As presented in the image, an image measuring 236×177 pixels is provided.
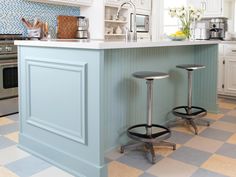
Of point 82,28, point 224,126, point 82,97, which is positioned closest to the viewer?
point 82,97

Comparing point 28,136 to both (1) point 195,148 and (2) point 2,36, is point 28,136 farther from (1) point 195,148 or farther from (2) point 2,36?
(2) point 2,36

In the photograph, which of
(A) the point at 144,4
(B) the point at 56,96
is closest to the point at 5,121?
(B) the point at 56,96

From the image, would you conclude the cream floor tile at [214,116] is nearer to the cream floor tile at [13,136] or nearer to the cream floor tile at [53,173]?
the cream floor tile at [53,173]

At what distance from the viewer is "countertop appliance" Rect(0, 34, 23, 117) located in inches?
142

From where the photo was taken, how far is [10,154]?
2.49 m

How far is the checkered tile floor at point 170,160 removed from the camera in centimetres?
215

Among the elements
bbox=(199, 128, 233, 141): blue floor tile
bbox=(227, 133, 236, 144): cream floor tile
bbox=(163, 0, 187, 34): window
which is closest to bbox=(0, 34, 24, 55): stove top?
bbox=(199, 128, 233, 141): blue floor tile

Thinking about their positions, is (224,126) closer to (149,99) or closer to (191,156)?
(191,156)

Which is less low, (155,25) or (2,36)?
(155,25)

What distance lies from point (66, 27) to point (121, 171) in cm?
327

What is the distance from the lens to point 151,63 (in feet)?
9.66

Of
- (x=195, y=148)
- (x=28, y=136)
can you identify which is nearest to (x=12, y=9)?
(x=28, y=136)

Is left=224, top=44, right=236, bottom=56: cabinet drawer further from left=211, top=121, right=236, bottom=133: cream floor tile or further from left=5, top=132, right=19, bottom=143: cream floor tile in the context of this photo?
left=5, top=132, right=19, bottom=143: cream floor tile

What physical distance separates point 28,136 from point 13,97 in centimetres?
140
